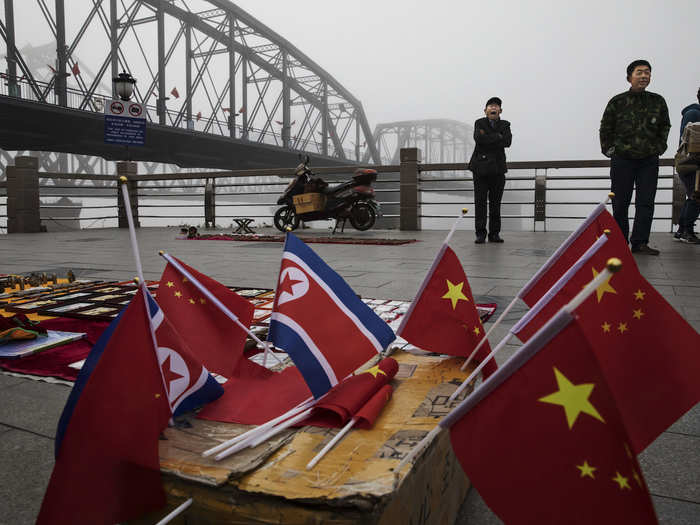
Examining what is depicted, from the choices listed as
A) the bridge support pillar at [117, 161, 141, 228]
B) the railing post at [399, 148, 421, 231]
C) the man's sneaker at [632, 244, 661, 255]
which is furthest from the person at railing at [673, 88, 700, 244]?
the bridge support pillar at [117, 161, 141, 228]

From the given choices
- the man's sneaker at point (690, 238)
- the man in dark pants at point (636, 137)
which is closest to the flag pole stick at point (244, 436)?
the man in dark pants at point (636, 137)

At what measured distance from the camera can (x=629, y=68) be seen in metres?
4.91

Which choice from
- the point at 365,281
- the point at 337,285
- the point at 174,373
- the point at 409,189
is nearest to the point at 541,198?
the point at 409,189

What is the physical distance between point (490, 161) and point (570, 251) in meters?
5.34

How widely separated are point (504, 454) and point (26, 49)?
7410 cm

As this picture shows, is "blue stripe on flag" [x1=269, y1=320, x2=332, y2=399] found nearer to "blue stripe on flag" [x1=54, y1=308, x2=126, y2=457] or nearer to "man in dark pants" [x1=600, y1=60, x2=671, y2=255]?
"blue stripe on flag" [x1=54, y1=308, x2=126, y2=457]

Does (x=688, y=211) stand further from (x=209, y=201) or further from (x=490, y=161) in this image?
(x=209, y=201)

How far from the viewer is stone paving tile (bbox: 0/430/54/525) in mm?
1068

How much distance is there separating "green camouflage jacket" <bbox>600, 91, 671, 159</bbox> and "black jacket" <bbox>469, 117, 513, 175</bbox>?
1.46 m

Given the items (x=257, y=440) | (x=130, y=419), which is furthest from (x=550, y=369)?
(x=130, y=419)

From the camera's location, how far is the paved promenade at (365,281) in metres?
1.15

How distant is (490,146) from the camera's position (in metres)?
6.49

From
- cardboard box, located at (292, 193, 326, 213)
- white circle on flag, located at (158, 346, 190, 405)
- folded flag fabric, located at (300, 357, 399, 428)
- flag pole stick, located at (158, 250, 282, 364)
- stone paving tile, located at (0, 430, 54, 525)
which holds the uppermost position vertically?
cardboard box, located at (292, 193, 326, 213)

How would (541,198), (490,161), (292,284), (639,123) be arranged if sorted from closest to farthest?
(292,284)
(639,123)
(490,161)
(541,198)
